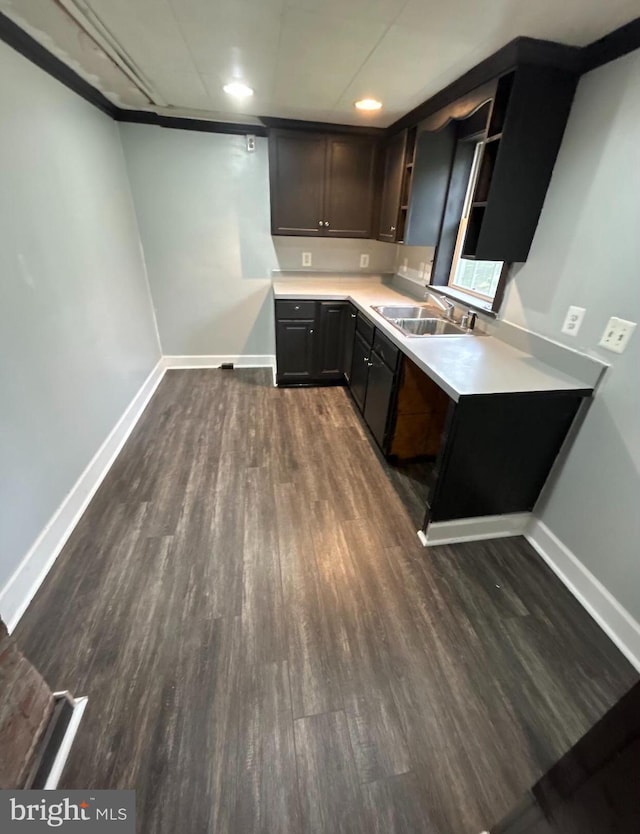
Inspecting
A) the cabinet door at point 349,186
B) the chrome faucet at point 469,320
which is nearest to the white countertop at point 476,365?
the chrome faucet at point 469,320

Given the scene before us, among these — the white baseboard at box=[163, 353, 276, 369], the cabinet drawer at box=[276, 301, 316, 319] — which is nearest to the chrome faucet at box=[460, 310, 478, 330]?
the cabinet drawer at box=[276, 301, 316, 319]

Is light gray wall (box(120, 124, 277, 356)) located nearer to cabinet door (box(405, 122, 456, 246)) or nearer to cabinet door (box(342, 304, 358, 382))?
cabinet door (box(342, 304, 358, 382))

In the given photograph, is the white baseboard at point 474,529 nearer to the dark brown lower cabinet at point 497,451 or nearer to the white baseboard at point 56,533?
the dark brown lower cabinet at point 497,451

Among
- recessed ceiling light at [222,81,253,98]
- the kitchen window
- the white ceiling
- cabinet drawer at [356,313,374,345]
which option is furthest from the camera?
cabinet drawer at [356,313,374,345]

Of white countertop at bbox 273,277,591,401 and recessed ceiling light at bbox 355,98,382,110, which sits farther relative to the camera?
recessed ceiling light at bbox 355,98,382,110

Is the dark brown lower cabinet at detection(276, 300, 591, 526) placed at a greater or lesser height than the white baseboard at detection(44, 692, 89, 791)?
greater

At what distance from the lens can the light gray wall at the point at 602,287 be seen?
1.42 m

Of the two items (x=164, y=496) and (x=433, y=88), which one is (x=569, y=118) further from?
(x=164, y=496)

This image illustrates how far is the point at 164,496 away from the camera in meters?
2.18

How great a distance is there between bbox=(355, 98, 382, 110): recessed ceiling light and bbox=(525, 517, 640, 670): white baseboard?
278 cm

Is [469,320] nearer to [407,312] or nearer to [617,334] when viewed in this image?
[407,312]

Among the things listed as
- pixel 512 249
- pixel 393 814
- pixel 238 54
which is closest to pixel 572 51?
pixel 512 249

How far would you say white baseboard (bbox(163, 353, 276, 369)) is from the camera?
12.6ft

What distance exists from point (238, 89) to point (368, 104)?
0.85 m
